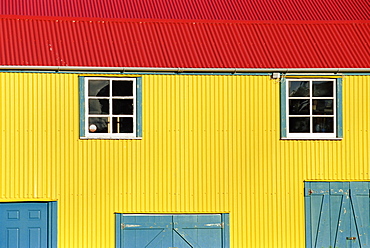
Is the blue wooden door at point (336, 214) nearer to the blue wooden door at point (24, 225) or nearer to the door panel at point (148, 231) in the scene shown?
the door panel at point (148, 231)

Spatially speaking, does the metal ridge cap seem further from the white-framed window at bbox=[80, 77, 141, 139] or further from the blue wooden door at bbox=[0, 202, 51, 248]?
the blue wooden door at bbox=[0, 202, 51, 248]

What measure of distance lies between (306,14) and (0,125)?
859cm

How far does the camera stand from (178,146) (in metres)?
16.1

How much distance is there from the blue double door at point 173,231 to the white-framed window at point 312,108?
2731mm

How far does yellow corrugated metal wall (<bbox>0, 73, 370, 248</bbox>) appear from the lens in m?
15.8

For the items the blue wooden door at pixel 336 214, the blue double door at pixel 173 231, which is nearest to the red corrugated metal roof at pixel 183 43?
the blue wooden door at pixel 336 214

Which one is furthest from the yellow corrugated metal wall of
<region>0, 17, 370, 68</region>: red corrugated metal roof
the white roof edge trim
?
<region>0, 17, 370, 68</region>: red corrugated metal roof

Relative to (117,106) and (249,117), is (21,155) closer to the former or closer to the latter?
(117,106)

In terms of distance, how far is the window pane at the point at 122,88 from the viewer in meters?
16.1

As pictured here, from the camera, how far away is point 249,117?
16297 mm

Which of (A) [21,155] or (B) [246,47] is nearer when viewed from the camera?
(A) [21,155]

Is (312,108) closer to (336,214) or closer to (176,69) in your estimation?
(336,214)

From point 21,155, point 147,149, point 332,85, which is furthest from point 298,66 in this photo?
point 21,155

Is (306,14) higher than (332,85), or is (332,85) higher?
(306,14)
